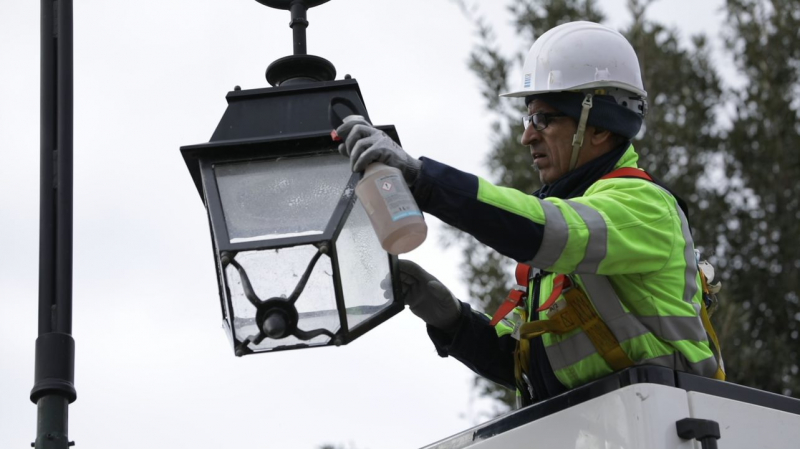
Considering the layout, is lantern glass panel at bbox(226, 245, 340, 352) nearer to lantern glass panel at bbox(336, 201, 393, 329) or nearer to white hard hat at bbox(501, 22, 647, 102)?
lantern glass panel at bbox(336, 201, 393, 329)

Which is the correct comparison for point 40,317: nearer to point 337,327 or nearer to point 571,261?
point 337,327

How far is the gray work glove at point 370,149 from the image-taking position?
384cm

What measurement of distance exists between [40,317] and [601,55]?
202 cm

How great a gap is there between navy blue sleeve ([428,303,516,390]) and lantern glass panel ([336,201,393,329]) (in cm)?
99

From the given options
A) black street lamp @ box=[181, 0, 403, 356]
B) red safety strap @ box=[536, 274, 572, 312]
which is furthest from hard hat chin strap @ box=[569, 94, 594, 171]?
black street lamp @ box=[181, 0, 403, 356]

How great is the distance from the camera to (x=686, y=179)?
52.1 ft

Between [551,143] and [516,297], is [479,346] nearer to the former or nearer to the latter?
[516,297]

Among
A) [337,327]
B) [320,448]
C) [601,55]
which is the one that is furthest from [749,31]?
[337,327]

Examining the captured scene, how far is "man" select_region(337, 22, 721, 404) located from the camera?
3927 millimetres

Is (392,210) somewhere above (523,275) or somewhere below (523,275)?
below

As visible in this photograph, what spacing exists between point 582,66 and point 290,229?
128 centimetres

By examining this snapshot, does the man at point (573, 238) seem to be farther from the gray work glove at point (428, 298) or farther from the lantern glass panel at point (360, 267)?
the lantern glass panel at point (360, 267)

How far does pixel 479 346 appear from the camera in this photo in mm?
5266

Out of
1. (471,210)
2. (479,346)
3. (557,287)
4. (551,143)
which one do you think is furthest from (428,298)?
(471,210)
